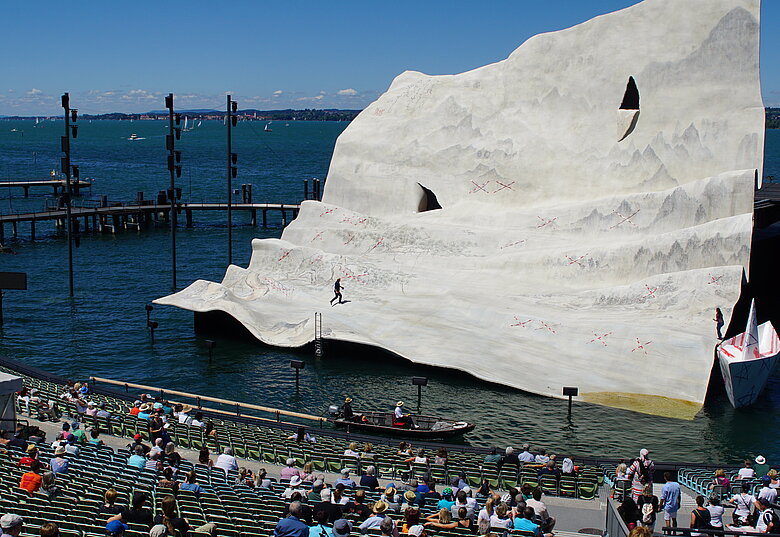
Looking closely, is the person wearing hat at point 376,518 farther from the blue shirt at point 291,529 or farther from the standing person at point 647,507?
the standing person at point 647,507

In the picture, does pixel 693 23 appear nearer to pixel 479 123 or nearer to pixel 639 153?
pixel 639 153

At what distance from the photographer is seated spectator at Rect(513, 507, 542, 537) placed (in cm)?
1522

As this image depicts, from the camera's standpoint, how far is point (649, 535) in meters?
11.9

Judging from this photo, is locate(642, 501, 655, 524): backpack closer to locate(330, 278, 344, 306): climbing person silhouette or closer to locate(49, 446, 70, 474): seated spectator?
locate(49, 446, 70, 474): seated spectator

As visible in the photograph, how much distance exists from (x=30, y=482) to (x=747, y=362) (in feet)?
88.3

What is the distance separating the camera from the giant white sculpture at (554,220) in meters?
37.7

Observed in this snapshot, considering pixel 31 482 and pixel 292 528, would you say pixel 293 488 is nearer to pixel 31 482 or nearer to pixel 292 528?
pixel 292 528

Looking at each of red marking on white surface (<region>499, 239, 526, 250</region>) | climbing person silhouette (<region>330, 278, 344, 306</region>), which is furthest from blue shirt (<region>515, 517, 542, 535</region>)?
red marking on white surface (<region>499, 239, 526, 250</region>)

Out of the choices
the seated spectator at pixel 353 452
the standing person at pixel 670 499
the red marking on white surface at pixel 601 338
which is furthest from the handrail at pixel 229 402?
the standing person at pixel 670 499

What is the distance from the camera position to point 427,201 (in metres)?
51.4

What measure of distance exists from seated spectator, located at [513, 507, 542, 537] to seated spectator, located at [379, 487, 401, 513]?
2236mm

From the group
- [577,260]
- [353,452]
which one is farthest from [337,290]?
[353,452]

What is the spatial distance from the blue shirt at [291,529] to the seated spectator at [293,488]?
9.70 feet

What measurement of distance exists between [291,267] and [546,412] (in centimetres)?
1740
